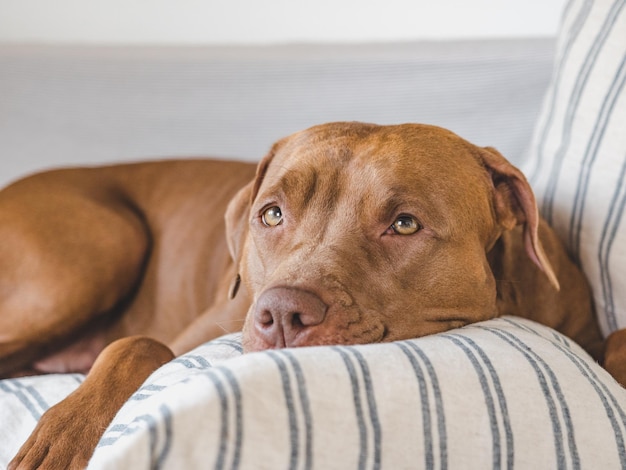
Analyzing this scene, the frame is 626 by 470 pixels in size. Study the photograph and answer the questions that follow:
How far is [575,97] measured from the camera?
100 inches

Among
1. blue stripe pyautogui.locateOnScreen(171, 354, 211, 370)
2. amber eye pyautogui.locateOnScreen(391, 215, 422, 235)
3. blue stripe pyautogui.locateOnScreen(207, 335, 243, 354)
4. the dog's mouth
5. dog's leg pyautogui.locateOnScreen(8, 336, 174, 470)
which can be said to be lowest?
dog's leg pyautogui.locateOnScreen(8, 336, 174, 470)

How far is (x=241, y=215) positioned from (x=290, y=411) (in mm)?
1217

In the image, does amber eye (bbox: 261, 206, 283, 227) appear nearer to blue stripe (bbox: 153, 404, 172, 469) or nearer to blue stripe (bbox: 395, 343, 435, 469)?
blue stripe (bbox: 395, 343, 435, 469)

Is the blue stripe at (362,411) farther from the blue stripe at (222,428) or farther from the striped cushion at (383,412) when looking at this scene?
the blue stripe at (222,428)

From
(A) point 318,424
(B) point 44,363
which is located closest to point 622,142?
(A) point 318,424

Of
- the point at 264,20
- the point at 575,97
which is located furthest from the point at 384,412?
the point at 264,20

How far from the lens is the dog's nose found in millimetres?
1665

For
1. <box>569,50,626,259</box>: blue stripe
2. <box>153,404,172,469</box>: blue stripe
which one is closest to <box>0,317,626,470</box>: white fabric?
<box>153,404,172,469</box>: blue stripe

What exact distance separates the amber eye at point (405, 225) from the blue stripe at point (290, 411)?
2.28 feet

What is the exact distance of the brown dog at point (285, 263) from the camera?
1.82 metres

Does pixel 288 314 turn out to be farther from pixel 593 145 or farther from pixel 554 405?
pixel 593 145

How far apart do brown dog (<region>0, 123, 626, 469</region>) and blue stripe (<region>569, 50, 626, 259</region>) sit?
105 mm

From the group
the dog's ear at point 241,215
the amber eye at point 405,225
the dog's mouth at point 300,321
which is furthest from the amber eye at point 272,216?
the dog's mouth at point 300,321

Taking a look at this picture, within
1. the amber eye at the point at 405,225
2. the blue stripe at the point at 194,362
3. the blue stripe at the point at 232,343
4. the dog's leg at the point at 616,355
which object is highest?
the amber eye at the point at 405,225
